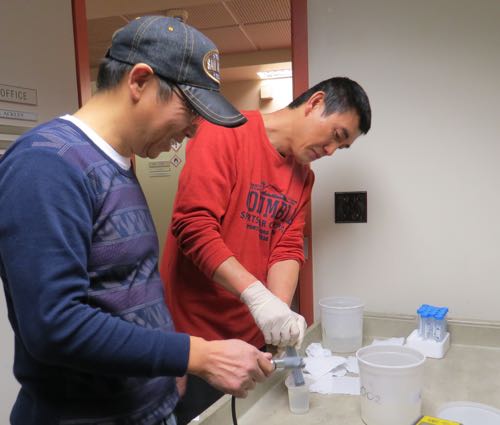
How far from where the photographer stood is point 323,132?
1237mm

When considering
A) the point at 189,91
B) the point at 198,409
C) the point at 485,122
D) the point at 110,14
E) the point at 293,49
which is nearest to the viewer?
the point at 189,91

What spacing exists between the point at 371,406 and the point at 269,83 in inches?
168

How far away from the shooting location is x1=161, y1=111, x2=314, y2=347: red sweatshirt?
1.06 meters

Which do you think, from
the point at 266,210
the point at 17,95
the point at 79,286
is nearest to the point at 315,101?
the point at 266,210

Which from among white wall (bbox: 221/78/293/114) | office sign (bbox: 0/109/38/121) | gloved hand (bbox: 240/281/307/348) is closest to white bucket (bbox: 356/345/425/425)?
gloved hand (bbox: 240/281/307/348)

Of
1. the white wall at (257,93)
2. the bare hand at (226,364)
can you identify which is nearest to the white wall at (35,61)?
the bare hand at (226,364)

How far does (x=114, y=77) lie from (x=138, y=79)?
49mm

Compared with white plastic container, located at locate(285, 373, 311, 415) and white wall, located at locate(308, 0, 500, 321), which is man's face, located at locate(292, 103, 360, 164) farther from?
white plastic container, located at locate(285, 373, 311, 415)

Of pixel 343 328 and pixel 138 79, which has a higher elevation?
pixel 138 79

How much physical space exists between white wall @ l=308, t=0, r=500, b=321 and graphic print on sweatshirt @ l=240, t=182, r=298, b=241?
368 mm

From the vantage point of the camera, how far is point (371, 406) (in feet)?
3.09

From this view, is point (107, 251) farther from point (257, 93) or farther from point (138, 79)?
point (257, 93)

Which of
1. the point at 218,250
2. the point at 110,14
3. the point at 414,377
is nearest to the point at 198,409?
the point at 218,250

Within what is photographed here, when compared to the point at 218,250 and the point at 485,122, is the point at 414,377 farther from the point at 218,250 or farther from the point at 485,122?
the point at 485,122
